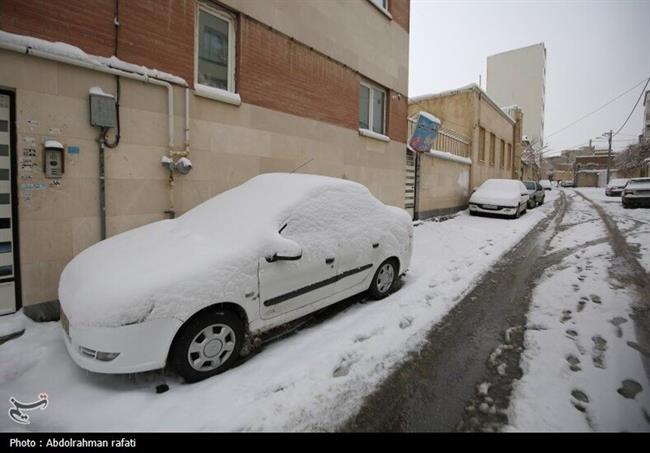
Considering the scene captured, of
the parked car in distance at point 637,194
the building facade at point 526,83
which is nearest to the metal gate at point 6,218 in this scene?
the parked car in distance at point 637,194

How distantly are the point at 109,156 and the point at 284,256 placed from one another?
3.07 metres

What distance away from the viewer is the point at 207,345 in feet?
8.98

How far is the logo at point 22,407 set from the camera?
233cm

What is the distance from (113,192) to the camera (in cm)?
446

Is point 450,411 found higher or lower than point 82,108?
lower

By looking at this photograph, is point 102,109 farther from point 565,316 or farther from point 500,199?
point 500,199

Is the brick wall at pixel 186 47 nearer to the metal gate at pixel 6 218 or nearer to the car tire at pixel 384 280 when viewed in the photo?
the metal gate at pixel 6 218

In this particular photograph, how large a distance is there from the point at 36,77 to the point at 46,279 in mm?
2364

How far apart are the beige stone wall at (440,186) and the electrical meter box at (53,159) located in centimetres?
1015

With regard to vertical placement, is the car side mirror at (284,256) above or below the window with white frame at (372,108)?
below

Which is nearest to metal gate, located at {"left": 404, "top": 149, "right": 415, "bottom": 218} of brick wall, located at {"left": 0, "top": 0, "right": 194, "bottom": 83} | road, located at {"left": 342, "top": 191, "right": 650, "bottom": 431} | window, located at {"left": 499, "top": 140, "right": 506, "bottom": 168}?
road, located at {"left": 342, "top": 191, "right": 650, "bottom": 431}

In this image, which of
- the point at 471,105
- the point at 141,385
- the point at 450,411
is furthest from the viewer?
the point at 471,105

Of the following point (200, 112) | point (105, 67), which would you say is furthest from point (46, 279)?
point (200, 112)

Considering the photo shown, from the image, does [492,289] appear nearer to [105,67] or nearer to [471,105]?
[105,67]
